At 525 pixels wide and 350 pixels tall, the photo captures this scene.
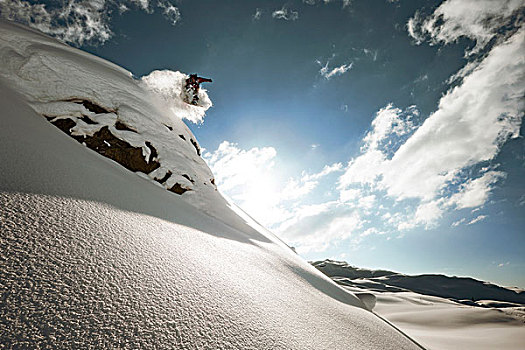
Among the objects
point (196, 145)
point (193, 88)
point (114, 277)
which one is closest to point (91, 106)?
point (196, 145)

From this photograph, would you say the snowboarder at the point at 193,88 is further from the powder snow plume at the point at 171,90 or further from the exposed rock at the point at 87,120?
the exposed rock at the point at 87,120

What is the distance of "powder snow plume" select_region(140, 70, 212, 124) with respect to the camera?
17.4ft

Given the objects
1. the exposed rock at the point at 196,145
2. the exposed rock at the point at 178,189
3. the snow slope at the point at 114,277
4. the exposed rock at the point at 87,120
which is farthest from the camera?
the exposed rock at the point at 196,145

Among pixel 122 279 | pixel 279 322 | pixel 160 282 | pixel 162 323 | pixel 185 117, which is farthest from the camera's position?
pixel 185 117

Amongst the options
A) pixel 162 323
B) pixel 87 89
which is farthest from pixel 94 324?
pixel 87 89

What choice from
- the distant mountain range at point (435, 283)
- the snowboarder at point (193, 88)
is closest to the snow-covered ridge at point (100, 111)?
the snowboarder at point (193, 88)

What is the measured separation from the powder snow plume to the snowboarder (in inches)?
4.5

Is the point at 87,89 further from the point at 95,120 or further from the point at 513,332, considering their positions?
the point at 513,332

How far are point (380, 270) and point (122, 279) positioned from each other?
180 feet

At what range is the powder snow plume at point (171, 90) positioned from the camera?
5.32 meters

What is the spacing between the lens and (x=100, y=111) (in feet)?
11.1

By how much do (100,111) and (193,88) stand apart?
2907 mm

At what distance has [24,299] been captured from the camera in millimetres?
672

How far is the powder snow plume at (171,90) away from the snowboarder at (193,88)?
113 millimetres
